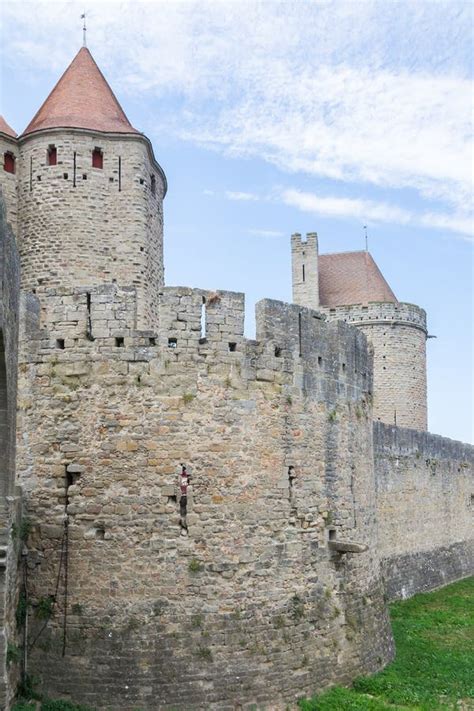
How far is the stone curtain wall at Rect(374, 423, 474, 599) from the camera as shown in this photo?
71.9ft

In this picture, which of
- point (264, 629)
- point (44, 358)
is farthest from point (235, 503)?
point (44, 358)

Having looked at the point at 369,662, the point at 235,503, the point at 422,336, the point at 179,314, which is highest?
the point at 422,336

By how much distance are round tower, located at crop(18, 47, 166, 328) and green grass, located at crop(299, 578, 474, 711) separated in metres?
10.5

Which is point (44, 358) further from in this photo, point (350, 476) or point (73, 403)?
point (350, 476)

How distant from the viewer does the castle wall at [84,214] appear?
22.4 metres

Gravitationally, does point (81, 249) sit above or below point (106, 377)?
above

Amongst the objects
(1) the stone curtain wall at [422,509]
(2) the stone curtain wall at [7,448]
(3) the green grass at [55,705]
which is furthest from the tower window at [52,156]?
(3) the green grass at [55,705]

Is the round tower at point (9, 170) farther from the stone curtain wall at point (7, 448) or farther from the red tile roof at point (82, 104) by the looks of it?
the stone curtain wall at point (7, 448)

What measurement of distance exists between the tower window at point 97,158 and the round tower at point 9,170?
2.25 metres

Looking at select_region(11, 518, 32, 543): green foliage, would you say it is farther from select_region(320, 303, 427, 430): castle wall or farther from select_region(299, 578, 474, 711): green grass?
select_region(320, 303, 427, 430): castle wall

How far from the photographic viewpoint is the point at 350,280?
3678 cm

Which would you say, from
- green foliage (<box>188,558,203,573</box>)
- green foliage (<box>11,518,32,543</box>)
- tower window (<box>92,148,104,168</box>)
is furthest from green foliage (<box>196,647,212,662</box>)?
tower window (<box>92,148,104,168</box>)

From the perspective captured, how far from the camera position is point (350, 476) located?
44.0 feet

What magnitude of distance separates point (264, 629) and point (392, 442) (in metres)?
12.2
